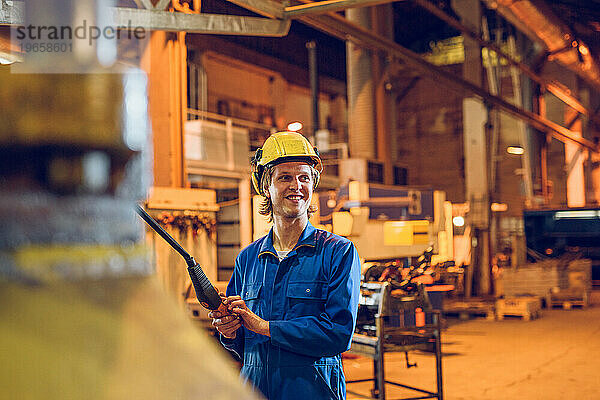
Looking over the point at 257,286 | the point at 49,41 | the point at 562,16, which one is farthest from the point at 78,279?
the point at 562,16

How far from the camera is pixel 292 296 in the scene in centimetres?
183

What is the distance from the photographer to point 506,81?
1964 centimetres

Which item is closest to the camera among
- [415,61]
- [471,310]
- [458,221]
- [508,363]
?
[508,363]

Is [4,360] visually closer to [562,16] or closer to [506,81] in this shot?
[562,16]

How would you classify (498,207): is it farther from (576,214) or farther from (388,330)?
(388,330)

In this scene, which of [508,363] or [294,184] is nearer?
[294,184]

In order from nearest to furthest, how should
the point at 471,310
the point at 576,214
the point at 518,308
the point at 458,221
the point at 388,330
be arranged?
1. the point at 388,330
2. the point at 458,221
3. the point at 518,308
4. the point at 471,310
5. the point at 576,214

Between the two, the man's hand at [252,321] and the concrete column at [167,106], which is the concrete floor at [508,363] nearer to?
the concrete column at [167,106]

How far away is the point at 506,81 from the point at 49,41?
20.7 metres

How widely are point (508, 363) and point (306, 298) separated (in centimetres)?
596

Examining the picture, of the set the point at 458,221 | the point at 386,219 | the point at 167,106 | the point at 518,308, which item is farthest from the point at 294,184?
the point at 518,308

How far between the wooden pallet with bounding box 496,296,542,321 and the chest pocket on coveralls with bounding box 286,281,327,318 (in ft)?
30.7

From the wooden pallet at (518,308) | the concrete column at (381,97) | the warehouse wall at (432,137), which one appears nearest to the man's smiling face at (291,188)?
the concrete column at (381,97)

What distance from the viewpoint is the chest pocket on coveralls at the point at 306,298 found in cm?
181
